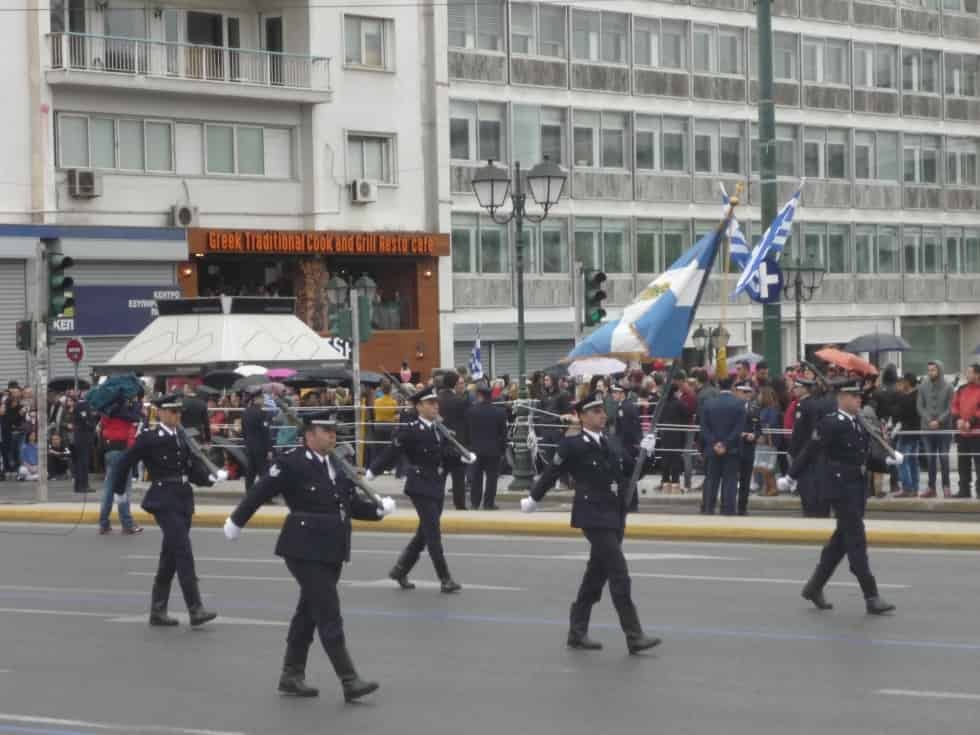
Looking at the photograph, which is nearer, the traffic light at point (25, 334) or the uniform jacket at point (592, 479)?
the uniform jacket at point (592, 479)

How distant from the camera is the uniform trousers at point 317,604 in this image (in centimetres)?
1135

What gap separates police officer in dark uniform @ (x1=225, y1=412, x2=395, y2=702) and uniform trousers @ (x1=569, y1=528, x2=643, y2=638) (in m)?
1.97

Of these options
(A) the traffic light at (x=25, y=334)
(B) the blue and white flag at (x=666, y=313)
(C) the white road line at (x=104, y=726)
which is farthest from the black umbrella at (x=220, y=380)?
(C) the white road line at (x=104, y=726)

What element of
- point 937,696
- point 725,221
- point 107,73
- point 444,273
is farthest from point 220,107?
point 937,696

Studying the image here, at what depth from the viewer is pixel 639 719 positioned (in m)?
10.7

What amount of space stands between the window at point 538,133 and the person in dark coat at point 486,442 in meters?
26.9

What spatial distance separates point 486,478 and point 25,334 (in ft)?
26.6

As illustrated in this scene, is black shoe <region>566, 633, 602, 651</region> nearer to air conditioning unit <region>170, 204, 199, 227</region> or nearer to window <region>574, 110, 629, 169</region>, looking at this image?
air conditioning unit <region>170, 204, 199, 227</region>

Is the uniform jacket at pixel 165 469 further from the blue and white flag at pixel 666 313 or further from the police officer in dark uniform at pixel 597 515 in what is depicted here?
the blue and white flag at pixel 666 313

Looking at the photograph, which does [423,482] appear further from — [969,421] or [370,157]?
[370,157]

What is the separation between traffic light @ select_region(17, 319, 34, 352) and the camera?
30.0 metres

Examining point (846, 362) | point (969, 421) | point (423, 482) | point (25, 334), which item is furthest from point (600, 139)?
point (423, 482)

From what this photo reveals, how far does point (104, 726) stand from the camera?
35.8ft

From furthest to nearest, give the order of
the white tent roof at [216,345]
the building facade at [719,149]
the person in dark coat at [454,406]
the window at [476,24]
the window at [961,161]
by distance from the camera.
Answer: the window at [961,161] → the building facade at [719,149] → the window at [476,24] → the white tent roof at [216,345] → the person in dark coat at [454,406]
